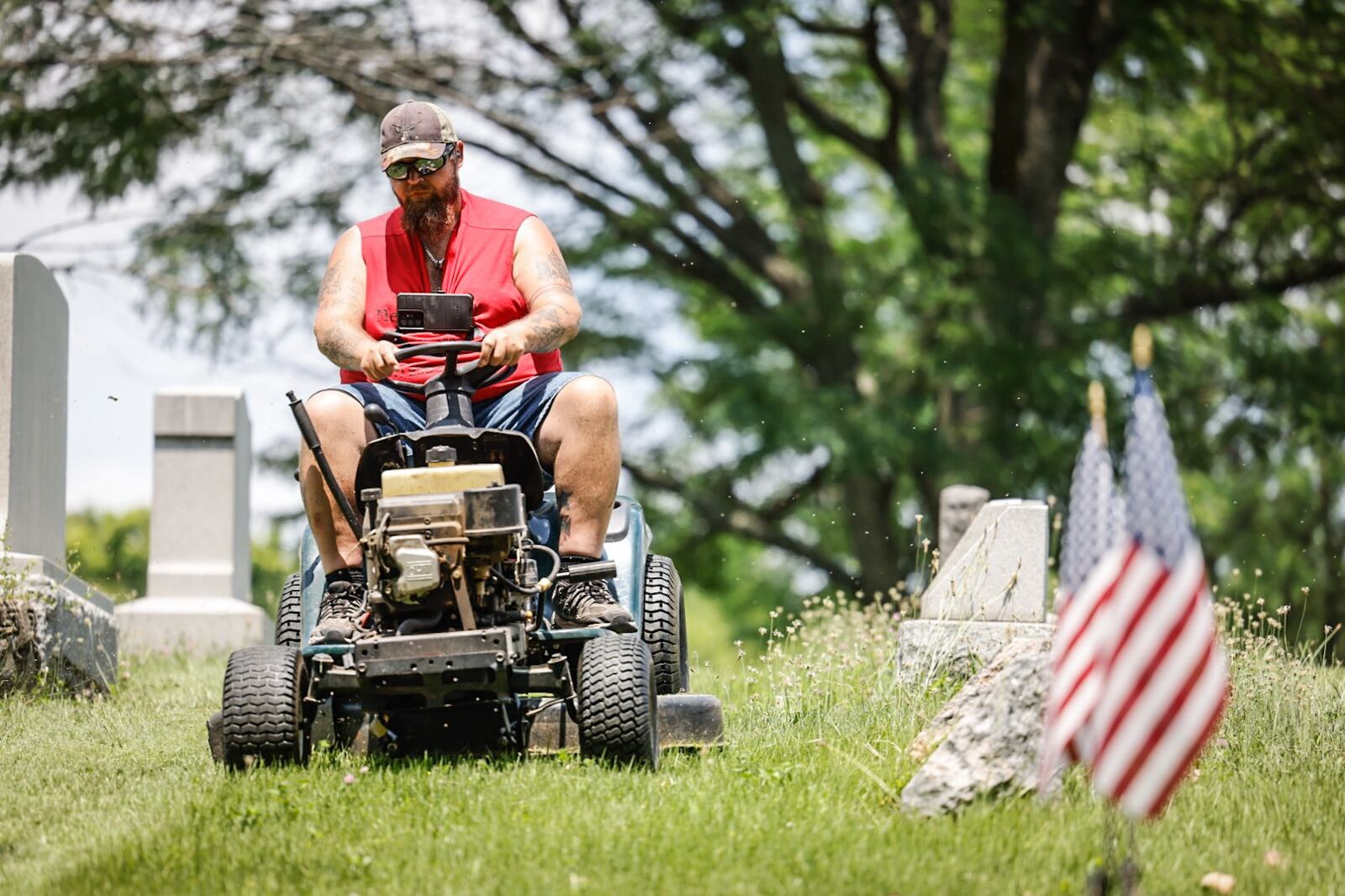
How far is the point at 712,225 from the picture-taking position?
1625cm

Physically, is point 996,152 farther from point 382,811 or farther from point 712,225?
point 382,811

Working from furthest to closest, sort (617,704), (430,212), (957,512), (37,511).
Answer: (957,512) < (37,511) < (430,212) < (617,704)

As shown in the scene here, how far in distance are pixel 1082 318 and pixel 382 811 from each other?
12330 millimetres

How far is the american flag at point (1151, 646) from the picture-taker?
3.33 meters

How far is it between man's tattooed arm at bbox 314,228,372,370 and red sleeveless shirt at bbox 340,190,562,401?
4 cm

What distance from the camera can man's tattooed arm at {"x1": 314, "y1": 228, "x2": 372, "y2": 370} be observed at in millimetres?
5184

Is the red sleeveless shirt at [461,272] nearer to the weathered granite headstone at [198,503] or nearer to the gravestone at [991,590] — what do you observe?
the gravestone at [991,590]

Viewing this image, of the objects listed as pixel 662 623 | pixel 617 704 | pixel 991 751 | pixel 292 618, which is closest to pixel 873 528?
pixel 662 623

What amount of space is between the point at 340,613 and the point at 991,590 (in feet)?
9.70

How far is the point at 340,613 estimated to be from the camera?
4.98 m

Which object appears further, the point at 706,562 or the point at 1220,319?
the point at 706,562

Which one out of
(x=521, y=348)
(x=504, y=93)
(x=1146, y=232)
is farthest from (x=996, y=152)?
(x=521, y=348)

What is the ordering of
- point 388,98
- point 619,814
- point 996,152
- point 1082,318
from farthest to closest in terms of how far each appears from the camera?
point 996,152 → point 1082,318 → point 388,98 → point 619,814

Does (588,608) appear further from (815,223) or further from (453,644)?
(815,223)
